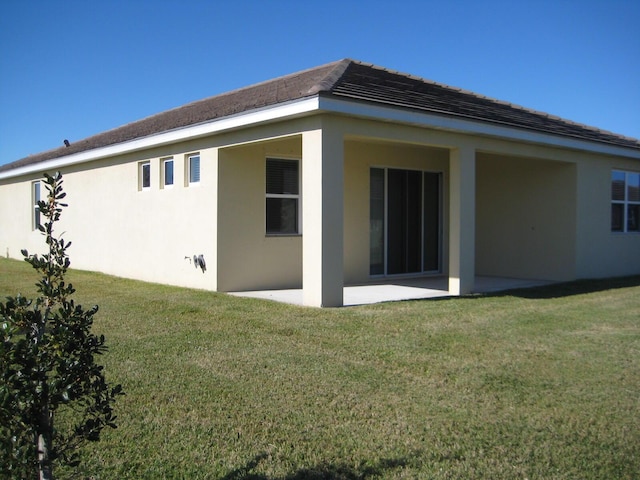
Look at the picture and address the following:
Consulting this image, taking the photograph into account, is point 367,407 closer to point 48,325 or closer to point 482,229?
point 48,325

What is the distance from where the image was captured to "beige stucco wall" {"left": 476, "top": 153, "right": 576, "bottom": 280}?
14.2 metres

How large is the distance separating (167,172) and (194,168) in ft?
3.86

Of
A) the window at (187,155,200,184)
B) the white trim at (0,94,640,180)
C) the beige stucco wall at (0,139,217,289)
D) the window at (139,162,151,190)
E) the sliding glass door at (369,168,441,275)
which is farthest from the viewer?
the window at (139,162,151,190)

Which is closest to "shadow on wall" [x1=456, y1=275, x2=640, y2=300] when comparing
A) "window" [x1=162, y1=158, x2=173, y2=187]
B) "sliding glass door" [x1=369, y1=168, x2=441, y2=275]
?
"sliding glass door" [x1=369, y1=168, x2=441, y2=275]

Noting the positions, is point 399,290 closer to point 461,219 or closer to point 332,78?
point 461,219

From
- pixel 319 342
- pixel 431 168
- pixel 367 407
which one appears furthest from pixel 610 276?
pixel 367 407

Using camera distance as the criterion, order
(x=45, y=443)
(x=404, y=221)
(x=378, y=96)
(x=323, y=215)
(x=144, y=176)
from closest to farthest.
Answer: (x=45, y=443)
(x=323, y=215)
(x=378, y=96)
(x=144, y=176)
(x=404, y=221)

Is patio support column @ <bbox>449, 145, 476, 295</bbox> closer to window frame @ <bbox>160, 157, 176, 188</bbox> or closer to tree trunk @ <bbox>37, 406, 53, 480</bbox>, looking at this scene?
window frame @ <bbox>160, 157, 176, 188</bbox>

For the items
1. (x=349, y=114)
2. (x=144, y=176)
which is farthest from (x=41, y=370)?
(x=144, y=176)

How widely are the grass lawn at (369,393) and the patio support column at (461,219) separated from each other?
6.75ft

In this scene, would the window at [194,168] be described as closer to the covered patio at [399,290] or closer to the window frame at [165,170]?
the window frame at [165,170]

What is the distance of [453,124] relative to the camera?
35.5ft

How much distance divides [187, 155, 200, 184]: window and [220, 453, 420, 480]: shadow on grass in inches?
358

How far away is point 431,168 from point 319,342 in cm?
877
